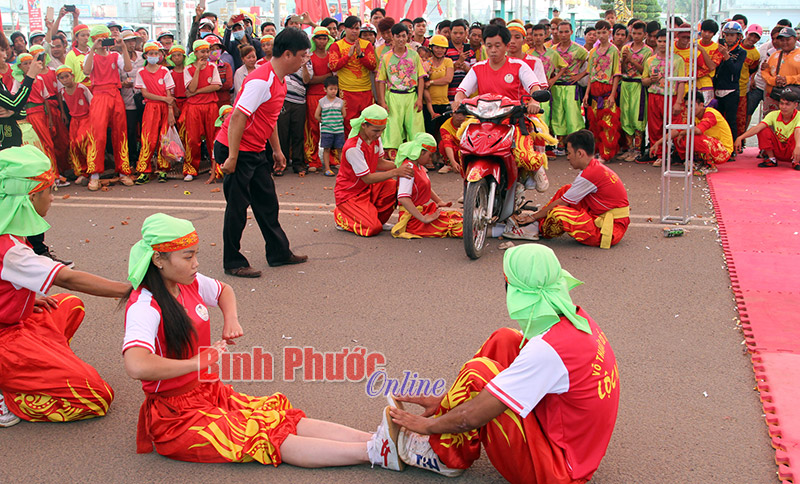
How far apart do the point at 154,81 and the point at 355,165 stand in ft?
14.6

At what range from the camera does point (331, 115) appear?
10.3m

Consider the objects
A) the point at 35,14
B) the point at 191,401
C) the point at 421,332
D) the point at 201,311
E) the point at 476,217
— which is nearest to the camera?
the point at 191,401

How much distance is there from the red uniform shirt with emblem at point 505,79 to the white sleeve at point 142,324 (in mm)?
4737

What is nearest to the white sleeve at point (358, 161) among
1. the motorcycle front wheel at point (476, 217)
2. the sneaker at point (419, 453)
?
the motorcycle front wheel at point (476, 217)

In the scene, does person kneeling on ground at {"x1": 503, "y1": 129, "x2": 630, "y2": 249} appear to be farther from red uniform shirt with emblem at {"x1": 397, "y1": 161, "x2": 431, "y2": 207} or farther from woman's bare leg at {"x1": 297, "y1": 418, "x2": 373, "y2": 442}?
woman's bare leg at {"x1": 297, "y1": 418, "x2": 373, "y2": 442}

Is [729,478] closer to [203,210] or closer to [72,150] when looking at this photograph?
[203,210]

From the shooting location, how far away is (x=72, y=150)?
34.0ft

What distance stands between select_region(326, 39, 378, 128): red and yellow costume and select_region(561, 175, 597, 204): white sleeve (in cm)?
476

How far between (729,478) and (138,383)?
304 centimetres

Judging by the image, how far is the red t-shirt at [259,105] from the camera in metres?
5.71

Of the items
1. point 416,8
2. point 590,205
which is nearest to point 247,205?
point 590,205

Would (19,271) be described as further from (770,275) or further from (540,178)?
(770,275)

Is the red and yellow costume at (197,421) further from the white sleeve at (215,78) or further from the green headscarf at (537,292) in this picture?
the white sleeve at (215,78)

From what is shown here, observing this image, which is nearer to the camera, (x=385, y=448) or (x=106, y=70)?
(x=385, y=448)
